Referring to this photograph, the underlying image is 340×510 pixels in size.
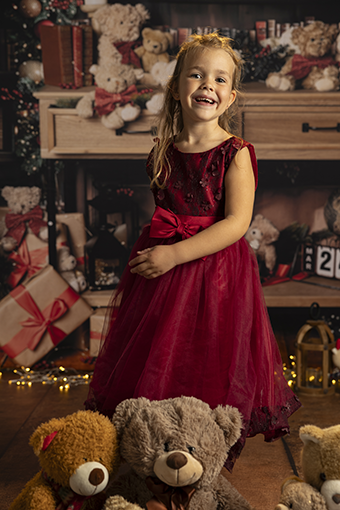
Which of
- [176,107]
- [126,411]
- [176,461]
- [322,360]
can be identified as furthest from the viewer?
[322,360]

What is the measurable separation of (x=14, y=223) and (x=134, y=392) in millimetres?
1483

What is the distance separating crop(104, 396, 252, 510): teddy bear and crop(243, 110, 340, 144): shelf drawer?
5.09 ft

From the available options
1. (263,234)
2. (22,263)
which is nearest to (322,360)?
(263,234)

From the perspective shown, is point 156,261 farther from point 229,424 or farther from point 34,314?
point 34,314

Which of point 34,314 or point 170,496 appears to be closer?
point 170,496

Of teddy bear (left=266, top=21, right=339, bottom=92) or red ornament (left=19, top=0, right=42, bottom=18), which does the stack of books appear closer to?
red ornament (left=19, top=0, right=42, bottom=18)

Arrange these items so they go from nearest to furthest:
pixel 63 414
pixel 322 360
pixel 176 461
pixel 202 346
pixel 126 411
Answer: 1. pixel 176 461
2. pixel 126 411
3. pixel 202 346
4. pixel 63 414
5. pixel 322 360

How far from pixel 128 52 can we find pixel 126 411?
178 cm

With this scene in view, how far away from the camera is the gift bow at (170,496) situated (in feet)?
3.20

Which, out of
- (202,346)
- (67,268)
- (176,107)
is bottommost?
(67,268)

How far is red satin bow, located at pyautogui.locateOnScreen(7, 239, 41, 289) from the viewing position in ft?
7.97

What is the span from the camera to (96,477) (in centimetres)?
97

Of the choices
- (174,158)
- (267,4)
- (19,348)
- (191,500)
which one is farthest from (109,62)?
(191,500)

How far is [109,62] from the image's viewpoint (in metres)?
2.32
